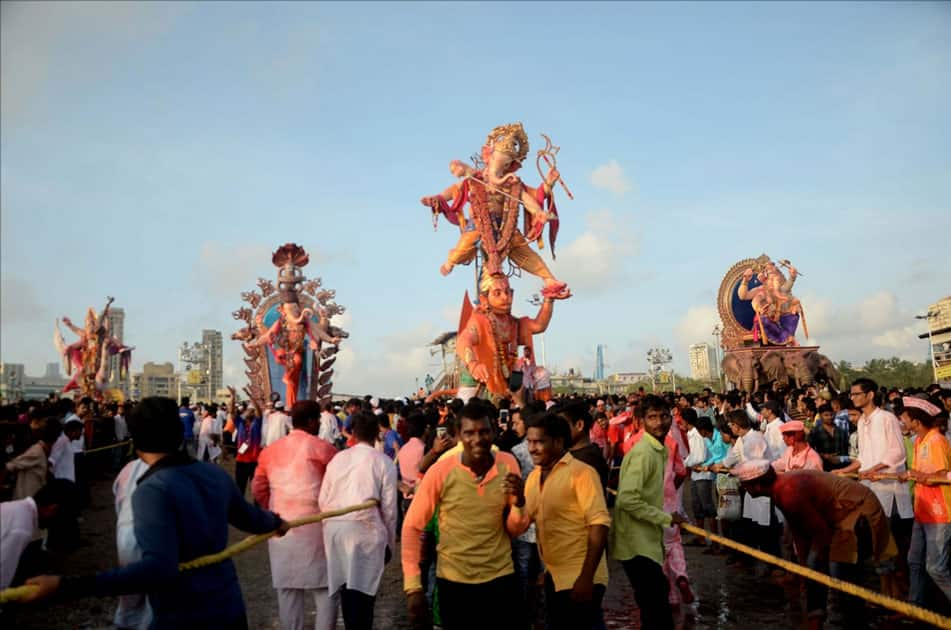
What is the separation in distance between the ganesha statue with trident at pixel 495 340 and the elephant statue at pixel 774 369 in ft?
33.7

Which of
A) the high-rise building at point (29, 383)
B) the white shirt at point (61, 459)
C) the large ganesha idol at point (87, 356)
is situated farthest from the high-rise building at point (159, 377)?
the white shirt at point (61, 459)

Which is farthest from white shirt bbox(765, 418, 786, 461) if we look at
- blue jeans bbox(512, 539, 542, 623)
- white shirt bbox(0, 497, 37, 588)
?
white shirt bbox(0, 497, 37, 588)

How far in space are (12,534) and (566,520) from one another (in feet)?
8.49

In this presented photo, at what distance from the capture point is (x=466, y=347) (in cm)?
2036

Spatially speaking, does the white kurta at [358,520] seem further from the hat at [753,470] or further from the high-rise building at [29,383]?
the high-rise building at [29,383]

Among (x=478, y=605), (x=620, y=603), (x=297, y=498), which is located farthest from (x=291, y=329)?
(x=478, y=605)

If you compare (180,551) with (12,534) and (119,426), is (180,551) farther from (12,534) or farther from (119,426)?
(119,426)

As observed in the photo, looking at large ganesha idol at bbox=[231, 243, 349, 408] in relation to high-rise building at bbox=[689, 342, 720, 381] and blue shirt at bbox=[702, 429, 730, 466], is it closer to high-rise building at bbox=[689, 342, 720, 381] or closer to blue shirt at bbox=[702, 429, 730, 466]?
blue shirt at bbox=[702, 429, 730, 466]

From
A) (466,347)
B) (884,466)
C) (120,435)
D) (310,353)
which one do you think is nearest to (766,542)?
(884,466)

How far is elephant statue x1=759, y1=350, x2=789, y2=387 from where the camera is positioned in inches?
1088

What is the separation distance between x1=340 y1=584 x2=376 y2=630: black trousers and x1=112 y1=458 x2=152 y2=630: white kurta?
1216 mm

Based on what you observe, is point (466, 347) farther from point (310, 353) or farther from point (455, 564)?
point (455, 564)

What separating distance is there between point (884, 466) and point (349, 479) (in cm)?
453

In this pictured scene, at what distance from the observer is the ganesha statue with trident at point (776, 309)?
28750 millimetres
